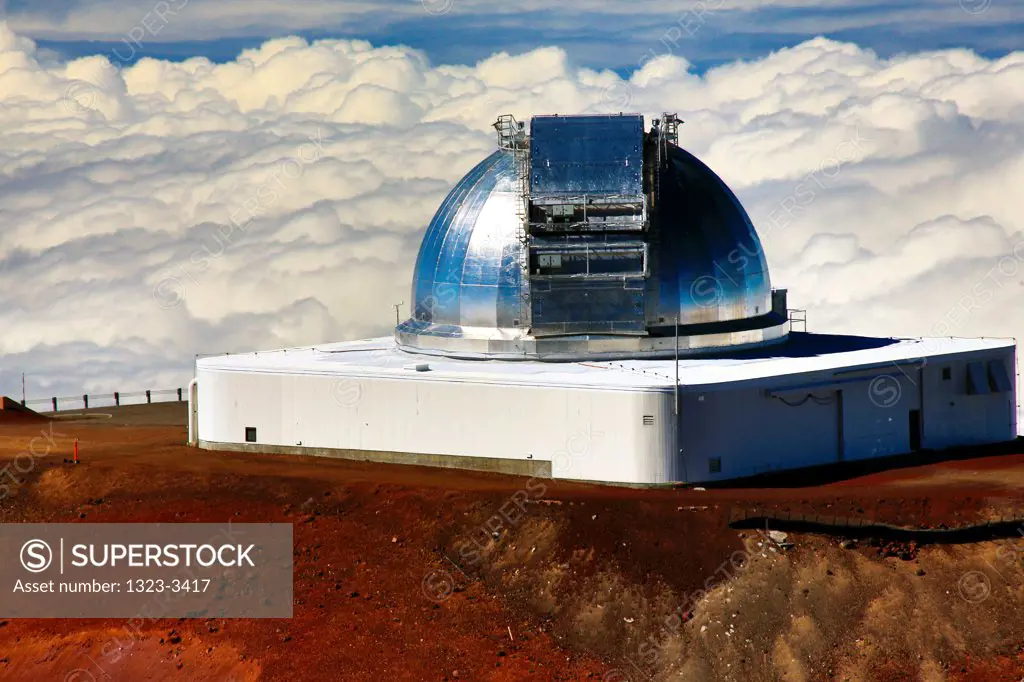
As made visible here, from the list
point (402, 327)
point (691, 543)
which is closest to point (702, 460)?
point (691, 543)

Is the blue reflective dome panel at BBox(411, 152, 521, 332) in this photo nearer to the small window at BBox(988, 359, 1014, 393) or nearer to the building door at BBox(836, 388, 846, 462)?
the building door at BBox(836, 388, 846, 462)

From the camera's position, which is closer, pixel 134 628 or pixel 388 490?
pixel 134 628

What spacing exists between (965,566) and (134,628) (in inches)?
847

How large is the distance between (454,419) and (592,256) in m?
6.89

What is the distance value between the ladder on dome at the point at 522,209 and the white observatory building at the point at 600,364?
7cm

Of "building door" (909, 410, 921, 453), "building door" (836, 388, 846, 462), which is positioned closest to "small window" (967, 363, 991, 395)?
"building door" (909, 410, 921, 453)

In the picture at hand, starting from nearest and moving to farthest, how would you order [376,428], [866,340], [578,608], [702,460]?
[578,608], [702,460], [376,428], [866,340]

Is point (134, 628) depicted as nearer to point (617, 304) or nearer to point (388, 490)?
point (388, 490)

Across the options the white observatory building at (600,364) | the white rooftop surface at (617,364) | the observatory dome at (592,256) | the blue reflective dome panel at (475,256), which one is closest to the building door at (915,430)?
the white observatory building at (600,364)

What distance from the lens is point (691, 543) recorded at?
4284cm

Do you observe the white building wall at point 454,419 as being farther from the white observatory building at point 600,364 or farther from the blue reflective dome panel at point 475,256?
the blue reflective dome panel at point 475,256

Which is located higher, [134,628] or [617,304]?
[617,304]

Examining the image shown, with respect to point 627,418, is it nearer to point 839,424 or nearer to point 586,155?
point 839,424

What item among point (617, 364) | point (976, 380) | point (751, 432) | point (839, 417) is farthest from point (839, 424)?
point (617, 364)
